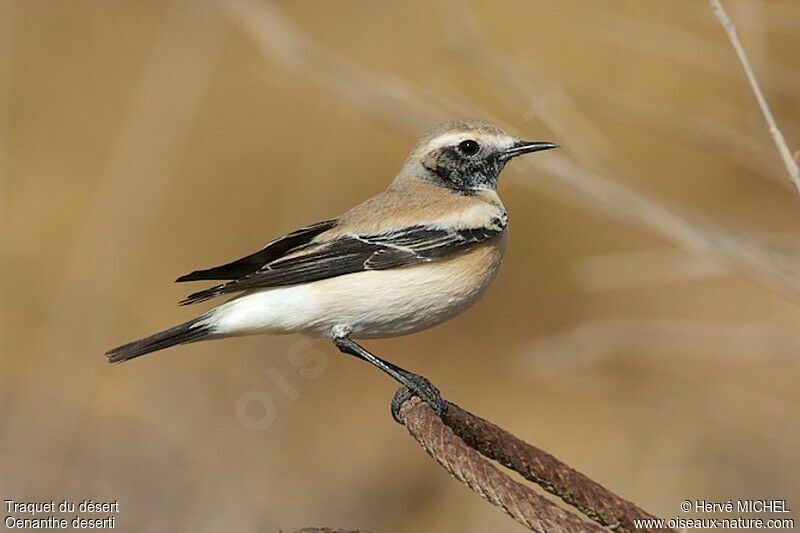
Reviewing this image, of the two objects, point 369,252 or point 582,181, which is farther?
point 582,181

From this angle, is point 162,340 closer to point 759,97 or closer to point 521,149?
point 521,149

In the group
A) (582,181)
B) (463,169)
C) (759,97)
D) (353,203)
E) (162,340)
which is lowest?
(162,340)

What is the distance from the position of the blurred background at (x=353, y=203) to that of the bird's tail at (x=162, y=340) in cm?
107

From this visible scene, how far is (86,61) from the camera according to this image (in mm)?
7891

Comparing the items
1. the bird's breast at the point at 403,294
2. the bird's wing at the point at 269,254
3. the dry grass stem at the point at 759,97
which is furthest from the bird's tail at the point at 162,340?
the dry grass stem at the point at 759,97

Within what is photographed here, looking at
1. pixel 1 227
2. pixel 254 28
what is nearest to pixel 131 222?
pixel 254 28

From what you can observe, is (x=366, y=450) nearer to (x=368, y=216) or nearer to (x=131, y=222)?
(x=131, y=222)

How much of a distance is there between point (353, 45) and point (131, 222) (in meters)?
3.65

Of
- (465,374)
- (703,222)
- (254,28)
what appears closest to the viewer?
(703,222)

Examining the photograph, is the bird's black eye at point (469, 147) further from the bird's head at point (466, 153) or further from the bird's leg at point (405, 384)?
the bird's leg at point (405, 384)

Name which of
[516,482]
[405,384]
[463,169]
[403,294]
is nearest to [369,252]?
[403,294]

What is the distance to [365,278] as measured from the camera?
3361mm

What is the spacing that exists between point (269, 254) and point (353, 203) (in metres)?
3.70

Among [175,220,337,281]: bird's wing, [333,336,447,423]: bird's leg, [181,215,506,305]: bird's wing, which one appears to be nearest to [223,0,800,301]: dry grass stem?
[181,215,506,305]: bird's wing
